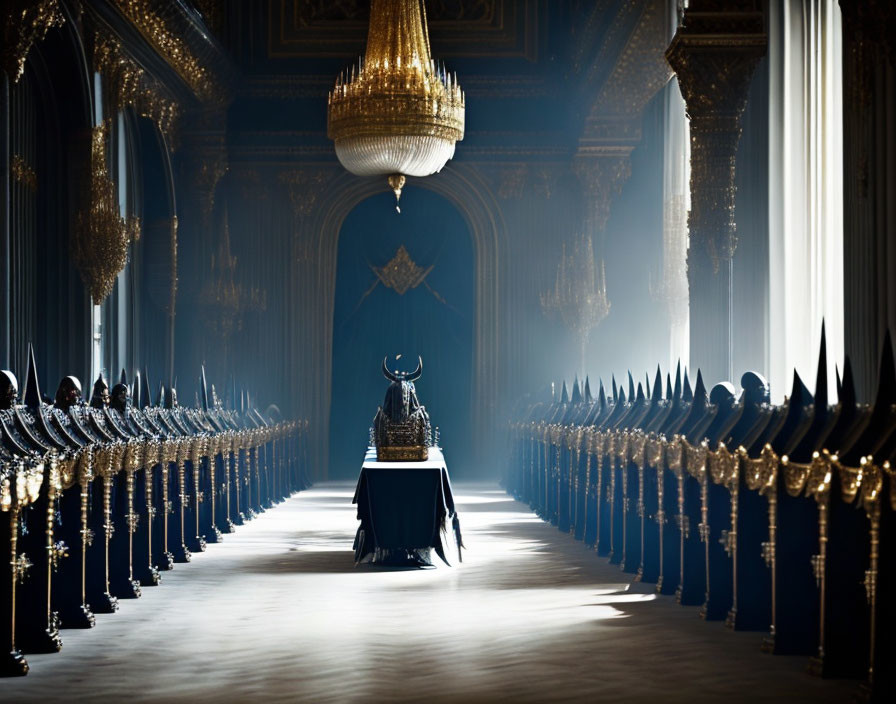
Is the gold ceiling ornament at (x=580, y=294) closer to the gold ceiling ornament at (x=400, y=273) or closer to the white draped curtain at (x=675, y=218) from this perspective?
the white draped curtain at (x=675, y=218)

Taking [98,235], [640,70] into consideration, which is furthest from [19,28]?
[640,70]

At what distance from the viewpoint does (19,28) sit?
9.73m

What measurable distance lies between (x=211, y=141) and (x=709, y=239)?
31.1 feet

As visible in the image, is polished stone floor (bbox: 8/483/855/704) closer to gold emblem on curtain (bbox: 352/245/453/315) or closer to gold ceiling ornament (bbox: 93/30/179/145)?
gold ceiling ornament (bbox: 93/30/179/145)

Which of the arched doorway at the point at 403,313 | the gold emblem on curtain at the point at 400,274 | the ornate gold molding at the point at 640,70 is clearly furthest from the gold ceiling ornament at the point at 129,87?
the ornate gold molding at the point at 640,70

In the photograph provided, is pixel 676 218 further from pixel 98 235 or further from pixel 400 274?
pixel 98 235

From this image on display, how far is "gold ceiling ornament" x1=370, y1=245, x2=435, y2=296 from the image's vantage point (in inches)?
784

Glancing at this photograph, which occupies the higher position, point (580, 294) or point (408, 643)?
point (580, 294)

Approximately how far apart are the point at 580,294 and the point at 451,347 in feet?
7.63

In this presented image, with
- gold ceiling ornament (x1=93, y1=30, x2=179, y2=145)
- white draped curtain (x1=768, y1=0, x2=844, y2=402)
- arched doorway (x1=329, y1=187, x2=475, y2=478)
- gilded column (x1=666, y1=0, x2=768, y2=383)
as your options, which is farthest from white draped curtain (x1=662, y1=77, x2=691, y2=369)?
gold ceiling ornament (x1=93, y1=30, x2=179, y2=145)

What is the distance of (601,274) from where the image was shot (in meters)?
19.3

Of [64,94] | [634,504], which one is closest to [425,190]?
[64,94]

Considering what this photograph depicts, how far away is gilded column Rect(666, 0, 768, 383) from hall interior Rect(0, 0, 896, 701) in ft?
Answer: 0.11

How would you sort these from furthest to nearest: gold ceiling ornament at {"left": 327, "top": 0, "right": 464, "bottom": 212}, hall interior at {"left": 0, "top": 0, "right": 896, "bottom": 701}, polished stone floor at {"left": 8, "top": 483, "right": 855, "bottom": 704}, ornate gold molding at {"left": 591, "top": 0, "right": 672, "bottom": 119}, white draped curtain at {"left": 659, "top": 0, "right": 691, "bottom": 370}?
white draped curtain at {"left": 659, "top": 0, "right": 691, "bottom": 370}
ornate gold molding at {"left": 591, "top": 0, "right": 672, "bottom": 119}
gold ceiling ornament at {"left": 327, "top": 0, "right": 464, "bottom": 212}
hall interior at {"left": 0, "top": 0, "right": 896, "bottom": 701}
polished stone floor at {"left": 8, "top": 483, "right": 855, "bottom": 704}
